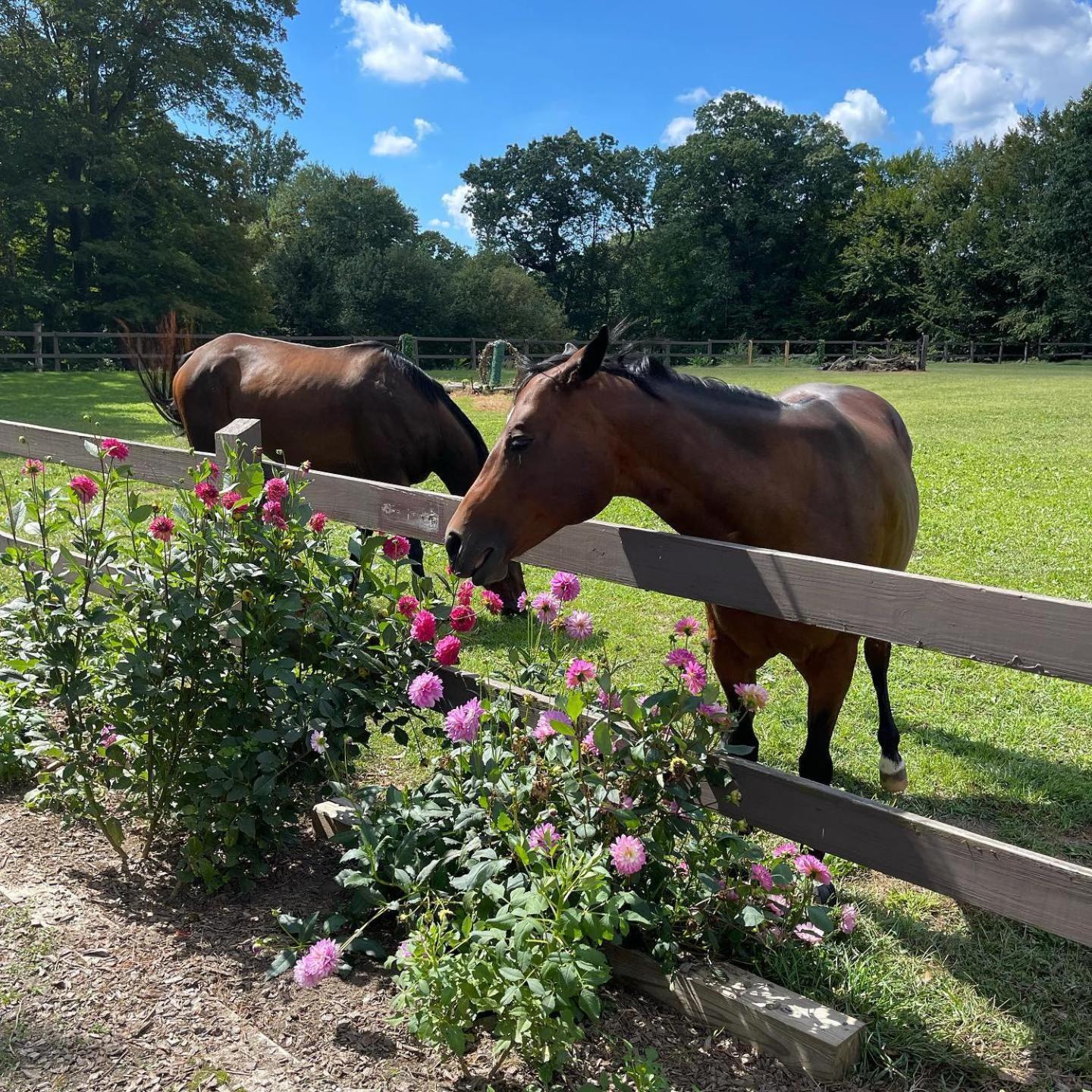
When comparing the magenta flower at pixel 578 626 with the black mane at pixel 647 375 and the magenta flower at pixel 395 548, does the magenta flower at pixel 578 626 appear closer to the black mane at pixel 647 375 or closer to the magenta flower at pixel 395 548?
the magenta flower at pixel 395 548

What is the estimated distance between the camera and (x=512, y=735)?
2.37m

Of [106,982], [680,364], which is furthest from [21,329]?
[106,982]

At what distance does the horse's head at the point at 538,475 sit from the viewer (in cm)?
256

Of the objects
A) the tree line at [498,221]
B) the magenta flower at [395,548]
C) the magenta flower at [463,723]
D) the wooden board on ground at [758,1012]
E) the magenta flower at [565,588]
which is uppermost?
the tree line at [498,221]

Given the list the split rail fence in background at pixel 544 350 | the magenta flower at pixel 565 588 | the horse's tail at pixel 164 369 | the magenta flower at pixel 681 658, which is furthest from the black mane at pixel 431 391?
the split rail fence in background at pixel 544 350

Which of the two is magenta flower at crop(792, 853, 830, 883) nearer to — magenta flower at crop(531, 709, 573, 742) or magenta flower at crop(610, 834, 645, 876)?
magenta flower at crop(610, 834, 645, 876)

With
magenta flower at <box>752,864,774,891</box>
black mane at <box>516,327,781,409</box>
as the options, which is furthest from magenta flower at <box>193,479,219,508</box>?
magenta flower at <box>752,864,774,891</box>

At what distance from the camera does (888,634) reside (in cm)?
204

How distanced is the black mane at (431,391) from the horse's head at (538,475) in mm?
3567

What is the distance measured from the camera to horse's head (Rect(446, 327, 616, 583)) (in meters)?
2.56

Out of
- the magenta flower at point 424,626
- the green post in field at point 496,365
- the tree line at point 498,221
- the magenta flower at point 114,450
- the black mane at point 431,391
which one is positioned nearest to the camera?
the magenta flower at point 424,626

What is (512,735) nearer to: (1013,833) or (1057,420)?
(1013,833)

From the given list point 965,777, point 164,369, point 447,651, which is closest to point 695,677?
point 447,651

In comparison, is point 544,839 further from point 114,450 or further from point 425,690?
point 114,450
